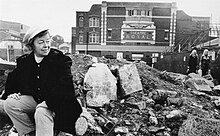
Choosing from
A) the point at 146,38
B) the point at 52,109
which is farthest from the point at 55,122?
the point at 146,38

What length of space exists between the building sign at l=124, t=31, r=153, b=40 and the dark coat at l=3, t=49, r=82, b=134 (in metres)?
1.01

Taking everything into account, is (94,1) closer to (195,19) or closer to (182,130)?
(195,19)

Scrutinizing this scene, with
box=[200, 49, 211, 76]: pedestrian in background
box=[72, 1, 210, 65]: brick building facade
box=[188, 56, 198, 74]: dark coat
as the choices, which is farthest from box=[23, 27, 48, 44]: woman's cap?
box=[188, 56, 198, 74]: dark coat

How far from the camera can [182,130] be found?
2.15 metres

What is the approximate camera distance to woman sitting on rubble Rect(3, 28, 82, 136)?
1553mm

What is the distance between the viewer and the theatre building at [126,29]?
243 cm

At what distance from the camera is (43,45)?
1.62 m

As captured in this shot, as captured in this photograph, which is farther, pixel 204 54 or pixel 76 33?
pixel 204 54

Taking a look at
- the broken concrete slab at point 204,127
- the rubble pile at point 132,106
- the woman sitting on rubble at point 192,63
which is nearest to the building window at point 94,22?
the rubble pile at point 132,106

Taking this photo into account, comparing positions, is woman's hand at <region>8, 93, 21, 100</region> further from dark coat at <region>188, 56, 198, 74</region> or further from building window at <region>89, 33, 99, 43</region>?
dark coat at <region>188, 56, 198, 74</region>

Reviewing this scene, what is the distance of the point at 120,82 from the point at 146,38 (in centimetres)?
66

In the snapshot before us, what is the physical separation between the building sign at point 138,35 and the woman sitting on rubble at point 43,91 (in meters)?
1.01

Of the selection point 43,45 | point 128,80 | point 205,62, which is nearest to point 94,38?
point 128,80

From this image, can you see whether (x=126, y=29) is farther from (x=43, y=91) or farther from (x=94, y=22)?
(x=43, y=91)
